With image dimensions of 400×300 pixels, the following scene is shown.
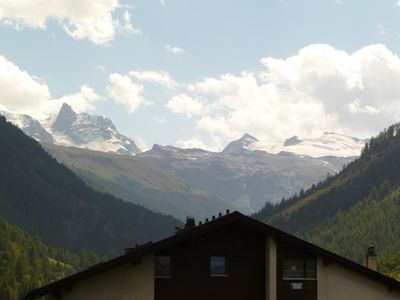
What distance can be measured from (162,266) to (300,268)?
24.6ft

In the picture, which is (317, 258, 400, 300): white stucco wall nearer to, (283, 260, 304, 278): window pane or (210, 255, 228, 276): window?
(283, 260, 304, 278): window pane

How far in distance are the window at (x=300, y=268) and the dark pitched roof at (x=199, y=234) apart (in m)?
0.76

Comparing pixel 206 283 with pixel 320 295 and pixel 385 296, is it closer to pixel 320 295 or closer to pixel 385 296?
pixel 320 295

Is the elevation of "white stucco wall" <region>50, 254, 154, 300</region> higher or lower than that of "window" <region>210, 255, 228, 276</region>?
lower

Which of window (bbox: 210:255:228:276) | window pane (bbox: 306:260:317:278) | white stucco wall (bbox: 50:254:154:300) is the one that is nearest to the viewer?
white stucco wall (bbox: 50:254:154:300)

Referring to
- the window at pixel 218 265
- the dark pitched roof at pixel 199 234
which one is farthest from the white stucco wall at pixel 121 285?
the window at pixel 218 265

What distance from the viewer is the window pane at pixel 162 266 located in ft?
117

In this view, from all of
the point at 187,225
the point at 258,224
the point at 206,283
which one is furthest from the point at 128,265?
the point at 187,225

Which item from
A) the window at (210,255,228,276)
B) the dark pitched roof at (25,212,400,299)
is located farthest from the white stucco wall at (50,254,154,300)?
the window at (210,255,228,276)

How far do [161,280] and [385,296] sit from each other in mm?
12480

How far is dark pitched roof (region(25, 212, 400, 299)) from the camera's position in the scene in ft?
110

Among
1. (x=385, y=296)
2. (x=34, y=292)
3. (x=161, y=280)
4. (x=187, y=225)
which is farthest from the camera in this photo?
(x=187, y=225)

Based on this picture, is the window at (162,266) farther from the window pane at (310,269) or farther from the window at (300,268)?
the window pane at (310,269)

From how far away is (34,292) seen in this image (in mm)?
33094
